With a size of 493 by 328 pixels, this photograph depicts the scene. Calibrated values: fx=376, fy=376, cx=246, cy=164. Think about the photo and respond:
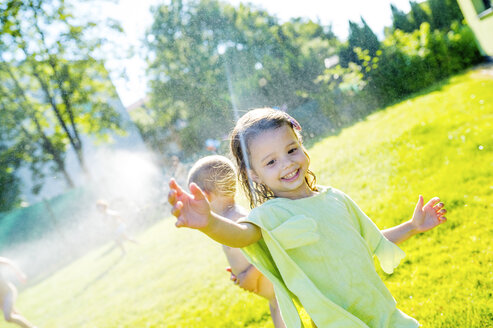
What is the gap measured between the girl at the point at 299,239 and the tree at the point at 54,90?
55.8 ft

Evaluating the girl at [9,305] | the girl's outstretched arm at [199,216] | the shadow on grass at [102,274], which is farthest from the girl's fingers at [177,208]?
the shadow on grass at [102,274]

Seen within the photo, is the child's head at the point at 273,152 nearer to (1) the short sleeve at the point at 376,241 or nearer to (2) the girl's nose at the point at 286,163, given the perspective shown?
(2) the girl's nose at the point at 286,163

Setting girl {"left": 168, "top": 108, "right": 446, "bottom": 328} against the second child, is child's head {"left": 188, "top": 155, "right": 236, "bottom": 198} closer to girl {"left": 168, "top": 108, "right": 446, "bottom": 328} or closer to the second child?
the second child

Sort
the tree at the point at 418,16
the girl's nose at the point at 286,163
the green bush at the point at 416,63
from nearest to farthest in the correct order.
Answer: the girl's nose at the point at 286,163 → the green bush at the point at 416,63 → the tree at the point at 418,16

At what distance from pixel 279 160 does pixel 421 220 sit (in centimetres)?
80

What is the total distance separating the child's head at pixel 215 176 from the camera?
7.93ft

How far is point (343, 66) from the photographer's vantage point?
14.2 metres

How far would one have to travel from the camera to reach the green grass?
2.56 meters

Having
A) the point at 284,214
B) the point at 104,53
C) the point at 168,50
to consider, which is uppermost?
the point at 104,53

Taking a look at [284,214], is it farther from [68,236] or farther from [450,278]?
[68,236]

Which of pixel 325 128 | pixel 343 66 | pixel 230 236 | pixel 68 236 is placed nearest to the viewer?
pixel 230 236

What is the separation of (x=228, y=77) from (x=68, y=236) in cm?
979

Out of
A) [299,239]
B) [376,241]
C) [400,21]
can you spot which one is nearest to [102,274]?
[376,241]

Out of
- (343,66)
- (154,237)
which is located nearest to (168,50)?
(343,66)
